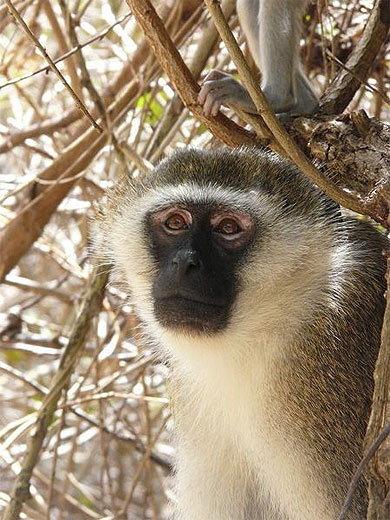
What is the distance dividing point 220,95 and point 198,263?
0.79m

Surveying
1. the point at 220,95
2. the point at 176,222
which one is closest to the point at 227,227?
the point at 176,222

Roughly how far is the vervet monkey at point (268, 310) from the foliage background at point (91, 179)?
523mm

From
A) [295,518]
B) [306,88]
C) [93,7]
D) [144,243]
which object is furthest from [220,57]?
[295,518]

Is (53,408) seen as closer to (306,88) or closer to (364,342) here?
(364,342)

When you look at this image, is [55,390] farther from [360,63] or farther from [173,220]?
[360,63]

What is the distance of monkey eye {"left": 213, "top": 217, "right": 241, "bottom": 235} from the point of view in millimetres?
2320

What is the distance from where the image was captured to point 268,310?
2301 millimetres

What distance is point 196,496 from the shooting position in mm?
2674

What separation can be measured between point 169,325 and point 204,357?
188 millimetres

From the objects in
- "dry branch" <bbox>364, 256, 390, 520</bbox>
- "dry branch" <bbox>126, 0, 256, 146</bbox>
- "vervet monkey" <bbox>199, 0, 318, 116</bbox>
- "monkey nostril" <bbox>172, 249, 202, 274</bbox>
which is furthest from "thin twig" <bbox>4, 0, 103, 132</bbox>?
"vervet monkey" <bbox>199, 0, 318, 116</bbox>

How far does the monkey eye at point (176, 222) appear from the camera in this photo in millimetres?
2344

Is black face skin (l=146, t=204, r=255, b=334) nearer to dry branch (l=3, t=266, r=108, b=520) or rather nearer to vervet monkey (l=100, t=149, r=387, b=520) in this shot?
vervet monkey (l=100, t=149, r=387, b=520)

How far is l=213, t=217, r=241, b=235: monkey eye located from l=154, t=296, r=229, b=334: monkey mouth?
0.22 m

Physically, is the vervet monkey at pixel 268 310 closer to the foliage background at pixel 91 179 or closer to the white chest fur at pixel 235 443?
the white chest fur at pixel 235 443
